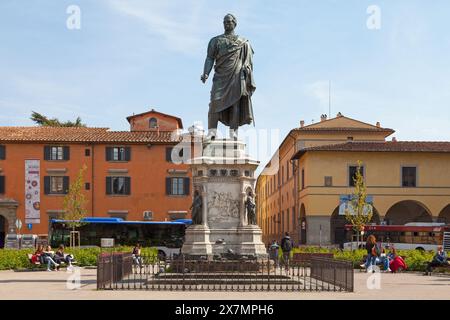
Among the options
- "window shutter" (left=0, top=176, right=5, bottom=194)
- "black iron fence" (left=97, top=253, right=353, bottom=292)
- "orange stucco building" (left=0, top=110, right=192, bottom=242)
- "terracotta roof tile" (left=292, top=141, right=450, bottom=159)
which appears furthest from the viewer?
"orange stucco building" (left=0, top=110, right=192, bottom=242)

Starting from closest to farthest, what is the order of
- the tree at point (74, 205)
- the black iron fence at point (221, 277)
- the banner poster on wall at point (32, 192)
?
the black iron fence at point (221, 277) → the tree at point (74, 205) → the banner poster on wall at point (32, 192)

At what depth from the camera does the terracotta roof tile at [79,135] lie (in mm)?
62406

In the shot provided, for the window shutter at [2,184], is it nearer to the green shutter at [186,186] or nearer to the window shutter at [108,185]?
the window shutter at [108,185]

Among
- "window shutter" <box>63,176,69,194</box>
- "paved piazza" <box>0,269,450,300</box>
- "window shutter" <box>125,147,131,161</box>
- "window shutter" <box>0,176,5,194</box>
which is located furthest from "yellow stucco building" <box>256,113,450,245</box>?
"paved piazza" <box>0,269,450,300</box>

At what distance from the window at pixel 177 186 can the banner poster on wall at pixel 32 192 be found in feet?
35.0

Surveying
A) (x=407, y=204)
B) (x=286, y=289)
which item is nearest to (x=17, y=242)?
(x=407, y=204)

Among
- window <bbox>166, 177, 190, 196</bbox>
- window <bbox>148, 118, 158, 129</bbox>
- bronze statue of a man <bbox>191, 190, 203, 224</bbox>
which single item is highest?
window <bbox>148, 118, 158, 129</bbox>

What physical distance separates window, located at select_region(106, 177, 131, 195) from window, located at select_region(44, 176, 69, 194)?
344cm

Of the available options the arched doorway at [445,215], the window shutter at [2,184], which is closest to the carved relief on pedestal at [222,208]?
the window shutter at [2,184]

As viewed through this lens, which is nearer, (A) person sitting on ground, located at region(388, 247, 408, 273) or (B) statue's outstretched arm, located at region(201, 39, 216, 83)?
(B) statue's outstretched arm, located at region(201, 39, 216, 83)

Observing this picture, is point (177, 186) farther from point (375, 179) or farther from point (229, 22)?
point (229, 22)

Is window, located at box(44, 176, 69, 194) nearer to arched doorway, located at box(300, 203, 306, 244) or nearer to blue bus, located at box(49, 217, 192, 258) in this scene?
blue bus, located at box(49, 217, 192, 258)

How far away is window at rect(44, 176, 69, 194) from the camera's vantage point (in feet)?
203

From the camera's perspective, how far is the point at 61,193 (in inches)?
2434
